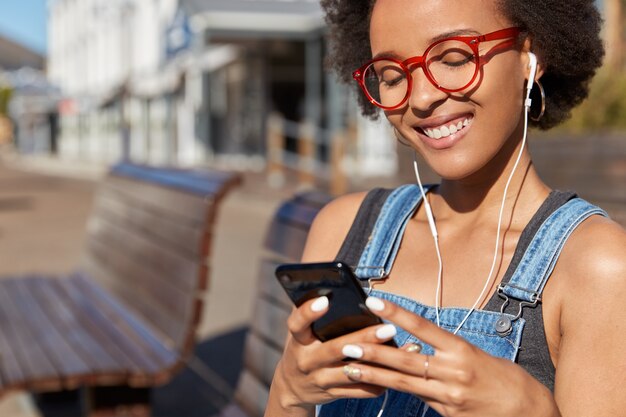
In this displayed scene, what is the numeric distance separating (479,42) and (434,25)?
9 centimetres

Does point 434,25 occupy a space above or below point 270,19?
below

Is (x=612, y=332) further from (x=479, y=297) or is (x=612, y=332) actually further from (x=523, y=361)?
(x=479, y=297)

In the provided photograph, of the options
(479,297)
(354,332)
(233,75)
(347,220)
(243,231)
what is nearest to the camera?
(354,332)

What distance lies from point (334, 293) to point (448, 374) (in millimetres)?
244

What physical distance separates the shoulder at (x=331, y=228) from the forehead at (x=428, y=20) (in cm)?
46

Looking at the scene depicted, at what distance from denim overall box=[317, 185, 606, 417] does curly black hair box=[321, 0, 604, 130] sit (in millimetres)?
331

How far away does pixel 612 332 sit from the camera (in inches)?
58.2

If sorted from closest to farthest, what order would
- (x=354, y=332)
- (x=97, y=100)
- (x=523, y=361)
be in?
(x=354, y=332)
(x=523, y=361)
(x=97, y=100)

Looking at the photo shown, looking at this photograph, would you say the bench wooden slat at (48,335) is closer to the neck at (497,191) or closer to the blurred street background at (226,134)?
the blurred street background at (226,134)

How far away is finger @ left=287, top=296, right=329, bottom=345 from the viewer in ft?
4.65

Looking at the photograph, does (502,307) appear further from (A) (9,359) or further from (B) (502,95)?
(A) (9,359)

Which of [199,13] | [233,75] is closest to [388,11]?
[199,13]

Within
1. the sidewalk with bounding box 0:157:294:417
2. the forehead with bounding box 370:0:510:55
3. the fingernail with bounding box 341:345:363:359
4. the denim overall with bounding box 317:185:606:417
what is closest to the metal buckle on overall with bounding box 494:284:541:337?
the denim overall with bounding box 317:185:606:417

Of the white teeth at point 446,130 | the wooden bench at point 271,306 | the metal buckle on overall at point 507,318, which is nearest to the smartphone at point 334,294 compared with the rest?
the metal buckle on overall at point 507,318
